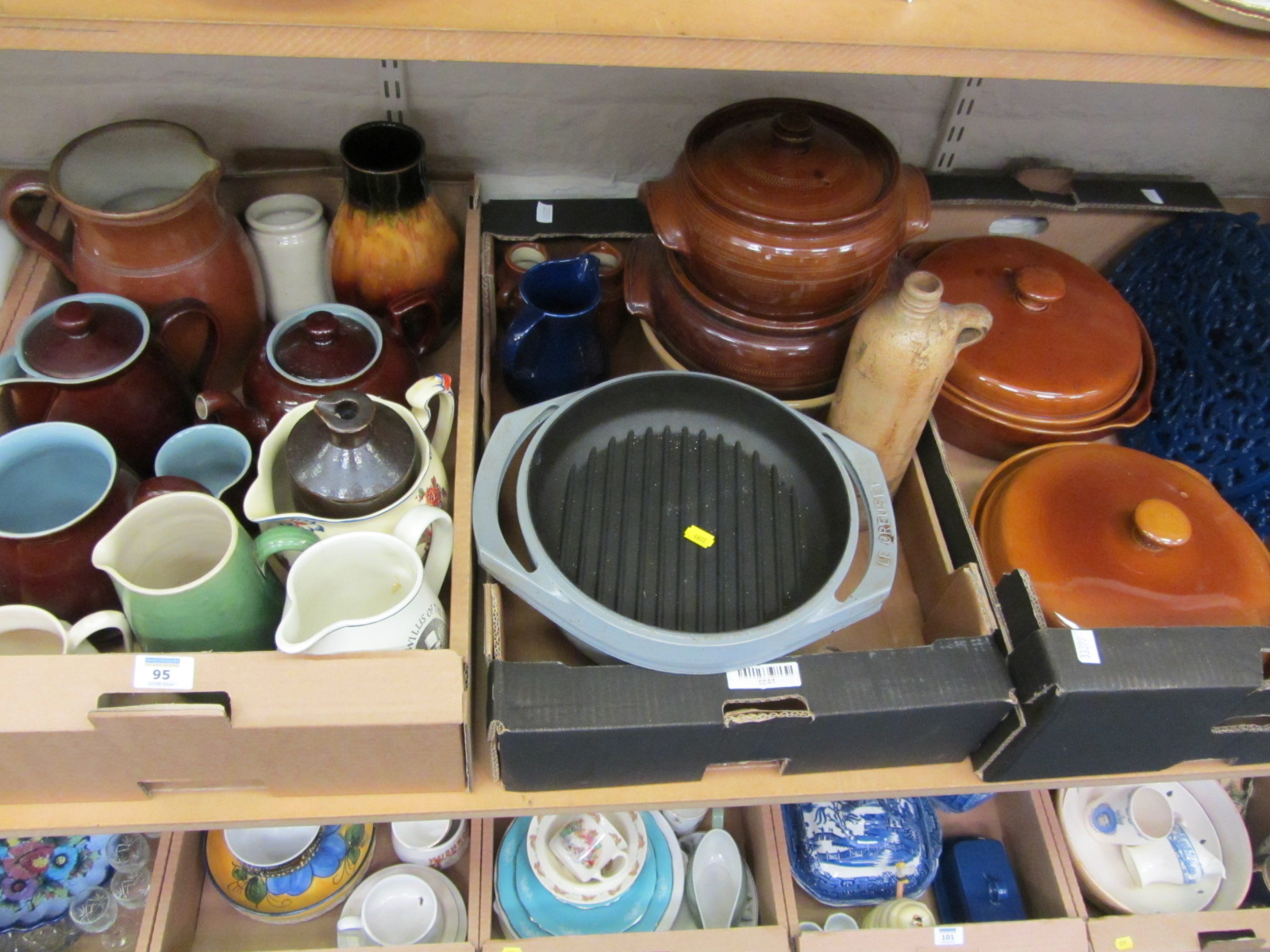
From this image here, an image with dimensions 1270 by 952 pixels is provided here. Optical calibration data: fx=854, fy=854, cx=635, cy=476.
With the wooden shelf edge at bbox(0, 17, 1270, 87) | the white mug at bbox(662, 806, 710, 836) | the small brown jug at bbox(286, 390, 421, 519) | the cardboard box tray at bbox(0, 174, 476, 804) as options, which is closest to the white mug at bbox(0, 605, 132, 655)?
the cardboard box tray at bbox(0, 174, 476, 804)

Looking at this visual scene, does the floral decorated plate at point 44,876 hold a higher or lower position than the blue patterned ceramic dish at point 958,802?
lower

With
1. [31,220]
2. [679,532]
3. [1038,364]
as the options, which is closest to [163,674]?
[679,532]

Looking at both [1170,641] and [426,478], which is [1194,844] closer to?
[1170,641]

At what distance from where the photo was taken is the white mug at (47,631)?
24.6 inches

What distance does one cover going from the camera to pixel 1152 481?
85cm

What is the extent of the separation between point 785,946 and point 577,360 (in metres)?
0.66

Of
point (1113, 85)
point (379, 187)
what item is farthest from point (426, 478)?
point (1113, 85)

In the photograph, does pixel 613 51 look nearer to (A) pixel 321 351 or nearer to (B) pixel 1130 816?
(A) pixel 321 351

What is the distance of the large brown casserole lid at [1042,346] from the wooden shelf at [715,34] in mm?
370

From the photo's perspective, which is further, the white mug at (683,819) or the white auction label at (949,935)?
the white mug at (683,819)

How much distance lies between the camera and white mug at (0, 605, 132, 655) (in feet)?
2.05

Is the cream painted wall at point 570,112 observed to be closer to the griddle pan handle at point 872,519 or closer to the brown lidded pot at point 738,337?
the brown lidded pot at point 738,337

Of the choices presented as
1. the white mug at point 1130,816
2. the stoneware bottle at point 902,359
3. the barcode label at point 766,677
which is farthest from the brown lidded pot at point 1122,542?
the white mug at point 1130,816

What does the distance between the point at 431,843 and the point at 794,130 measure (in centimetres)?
94
